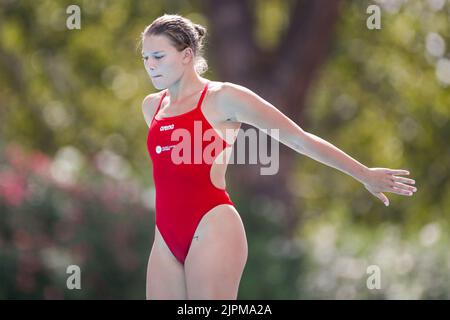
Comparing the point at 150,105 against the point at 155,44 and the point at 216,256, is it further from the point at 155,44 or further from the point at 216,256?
the point at 216,256

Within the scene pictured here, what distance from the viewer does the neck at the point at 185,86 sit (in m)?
4.59

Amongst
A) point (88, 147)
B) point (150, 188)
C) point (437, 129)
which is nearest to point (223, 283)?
point (150, 188)

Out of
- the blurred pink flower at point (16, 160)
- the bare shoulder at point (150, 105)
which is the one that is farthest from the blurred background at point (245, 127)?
the bare shoulder at point (150, 105)

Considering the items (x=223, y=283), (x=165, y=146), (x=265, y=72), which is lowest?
(x=223, y=283)

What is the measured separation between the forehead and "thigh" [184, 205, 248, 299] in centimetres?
85

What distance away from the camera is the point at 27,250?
10266 mm

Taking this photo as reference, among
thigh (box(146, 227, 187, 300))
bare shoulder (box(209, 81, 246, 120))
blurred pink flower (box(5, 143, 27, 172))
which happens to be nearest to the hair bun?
bare shoulder (box(209, 81, 246, 120))

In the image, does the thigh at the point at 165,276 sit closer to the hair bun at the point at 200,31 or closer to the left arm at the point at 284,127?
the left arm at the point at 284,127

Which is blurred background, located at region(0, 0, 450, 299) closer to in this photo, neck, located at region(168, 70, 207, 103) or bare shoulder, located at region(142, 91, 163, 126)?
bare shoulder, located at region(142, 91, 163, 126)

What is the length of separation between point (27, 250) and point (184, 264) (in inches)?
239

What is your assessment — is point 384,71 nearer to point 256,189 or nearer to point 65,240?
point 256,189

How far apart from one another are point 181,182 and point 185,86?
20.2 inches

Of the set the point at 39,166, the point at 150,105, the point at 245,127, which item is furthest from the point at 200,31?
the point at 39,166
